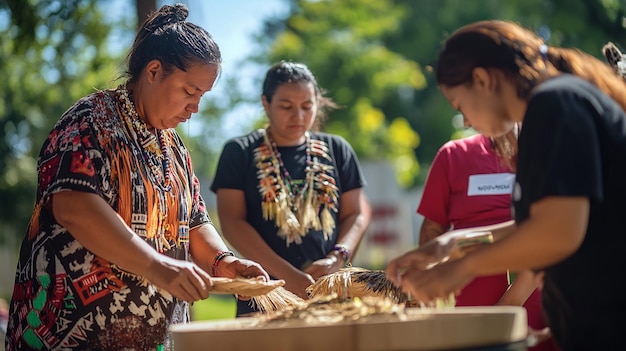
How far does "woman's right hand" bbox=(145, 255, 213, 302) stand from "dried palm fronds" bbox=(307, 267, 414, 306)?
2.92 ft

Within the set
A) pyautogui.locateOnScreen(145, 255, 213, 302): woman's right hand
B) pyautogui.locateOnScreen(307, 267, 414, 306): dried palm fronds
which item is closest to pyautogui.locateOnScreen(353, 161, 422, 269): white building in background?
pyautogui.locateOnScreen(307, 267, 414, 306): dried palm fronds

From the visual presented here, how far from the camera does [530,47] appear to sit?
2559 millimetres

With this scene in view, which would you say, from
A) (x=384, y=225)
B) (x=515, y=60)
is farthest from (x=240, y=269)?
(x=384, y=225)

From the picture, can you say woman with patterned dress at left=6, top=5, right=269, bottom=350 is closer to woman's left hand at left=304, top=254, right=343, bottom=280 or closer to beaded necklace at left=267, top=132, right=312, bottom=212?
woman's left hand at left=304, top=254, right=343, bottom=280

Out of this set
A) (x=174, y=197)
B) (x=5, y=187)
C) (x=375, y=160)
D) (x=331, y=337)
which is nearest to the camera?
(x=331, y=337)

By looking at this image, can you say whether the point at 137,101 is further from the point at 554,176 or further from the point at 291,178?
the point at 554,176

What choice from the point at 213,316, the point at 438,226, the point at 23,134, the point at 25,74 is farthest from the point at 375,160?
the point at 438,226

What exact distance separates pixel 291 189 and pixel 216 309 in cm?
1459

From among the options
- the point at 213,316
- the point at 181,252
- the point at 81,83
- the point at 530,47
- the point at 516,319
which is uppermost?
the point at 81,83

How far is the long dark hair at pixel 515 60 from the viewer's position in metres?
2.53

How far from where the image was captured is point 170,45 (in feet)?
11.2

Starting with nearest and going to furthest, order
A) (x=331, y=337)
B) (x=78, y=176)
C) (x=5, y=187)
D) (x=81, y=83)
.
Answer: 1. (x=331, y=337)
2. (x=78, y=176)
3. (x=81, y=83)
4. (x=5, y=187)

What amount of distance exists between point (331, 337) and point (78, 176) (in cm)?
113

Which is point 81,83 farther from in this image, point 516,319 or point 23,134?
point 516,319
